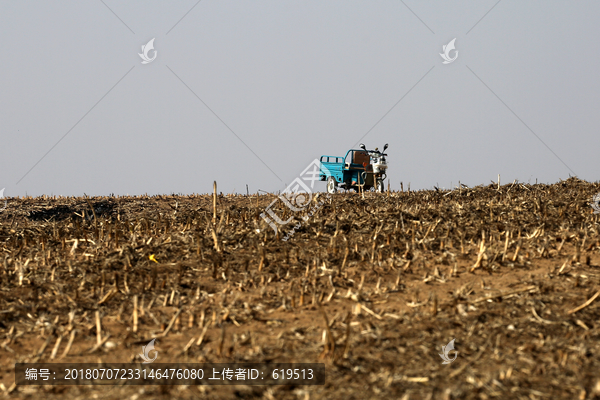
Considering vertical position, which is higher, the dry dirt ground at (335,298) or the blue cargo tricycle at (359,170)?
the blue cargo tricycle at (359,170)

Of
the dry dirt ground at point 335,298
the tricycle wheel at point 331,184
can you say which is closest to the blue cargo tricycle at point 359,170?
the tricycle wheel at point 331,184

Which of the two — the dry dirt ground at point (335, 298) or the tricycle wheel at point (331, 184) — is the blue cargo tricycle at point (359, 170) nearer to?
the tricycle wheel at point (331, 184)

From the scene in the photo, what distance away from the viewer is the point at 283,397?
537cm

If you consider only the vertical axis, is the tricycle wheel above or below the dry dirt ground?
above

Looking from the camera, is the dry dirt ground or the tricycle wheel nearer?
the dry dirt ground

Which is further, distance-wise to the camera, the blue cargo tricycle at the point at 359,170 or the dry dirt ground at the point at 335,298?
the blue cargo tricycle at the point at 359,170

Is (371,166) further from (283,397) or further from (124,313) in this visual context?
(283,397)

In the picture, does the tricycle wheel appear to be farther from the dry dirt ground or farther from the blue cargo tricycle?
the dry dirt ground

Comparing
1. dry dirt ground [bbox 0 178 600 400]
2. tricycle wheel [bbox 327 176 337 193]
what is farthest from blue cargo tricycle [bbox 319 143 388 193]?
dry dirt ground [bbox 0 178 600 400]

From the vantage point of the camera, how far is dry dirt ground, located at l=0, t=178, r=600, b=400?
5.75m

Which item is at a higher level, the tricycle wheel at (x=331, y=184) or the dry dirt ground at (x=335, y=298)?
the tricycle wheel at (x=331, y=184)

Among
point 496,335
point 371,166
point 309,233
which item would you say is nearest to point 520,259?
point 496,335

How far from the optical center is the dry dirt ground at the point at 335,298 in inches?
226

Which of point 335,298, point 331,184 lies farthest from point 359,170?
point 335,298
